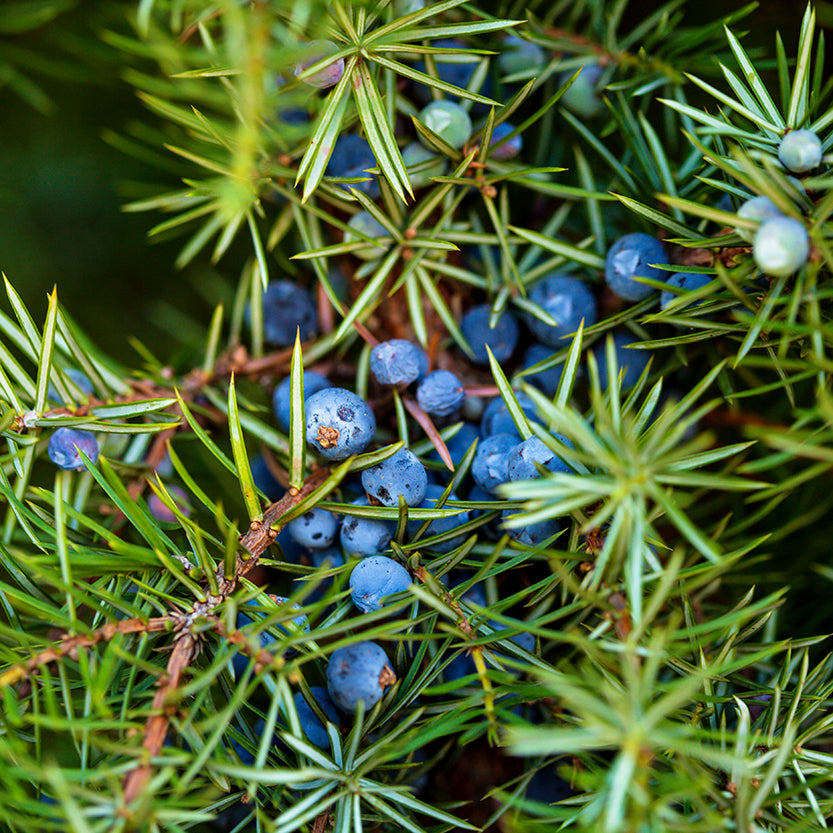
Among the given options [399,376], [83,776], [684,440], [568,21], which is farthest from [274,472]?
[568,21]

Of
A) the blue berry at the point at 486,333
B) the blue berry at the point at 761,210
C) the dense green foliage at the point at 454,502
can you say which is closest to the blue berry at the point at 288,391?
the dense green foliage at the point at 454,502

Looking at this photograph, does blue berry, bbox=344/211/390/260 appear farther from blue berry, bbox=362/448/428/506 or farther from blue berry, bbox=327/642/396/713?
blue berry, bbox=327/642/396/713

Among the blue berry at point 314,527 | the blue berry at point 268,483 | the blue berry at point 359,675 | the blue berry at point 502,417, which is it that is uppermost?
the blue berry at point 502,417

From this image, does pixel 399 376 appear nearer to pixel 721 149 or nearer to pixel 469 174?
pixel 469 174

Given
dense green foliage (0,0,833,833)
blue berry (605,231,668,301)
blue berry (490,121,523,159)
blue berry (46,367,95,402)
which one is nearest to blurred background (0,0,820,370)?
dense green foliage (0,0,833,833)

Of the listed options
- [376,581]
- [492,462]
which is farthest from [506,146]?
[376,581]

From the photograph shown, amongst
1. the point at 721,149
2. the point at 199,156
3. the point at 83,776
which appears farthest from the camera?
the point at 199,156

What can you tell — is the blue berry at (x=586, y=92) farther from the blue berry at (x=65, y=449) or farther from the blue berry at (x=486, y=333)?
the blue berry at (x=65, y=449)
